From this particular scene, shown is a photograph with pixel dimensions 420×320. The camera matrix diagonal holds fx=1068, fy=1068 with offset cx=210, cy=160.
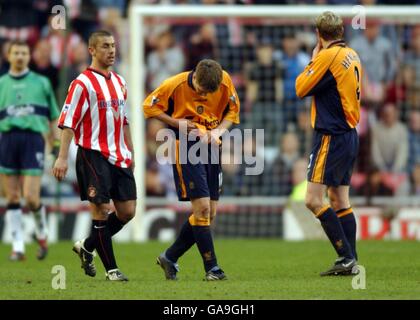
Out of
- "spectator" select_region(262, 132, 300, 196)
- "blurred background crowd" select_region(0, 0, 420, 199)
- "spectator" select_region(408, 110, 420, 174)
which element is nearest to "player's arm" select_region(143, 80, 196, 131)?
"blurred background crowd" select_region(0, 0, 420, 199)

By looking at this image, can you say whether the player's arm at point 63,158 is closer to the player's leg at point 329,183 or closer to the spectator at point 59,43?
the player's leg at point 329,183

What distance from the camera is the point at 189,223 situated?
923cm

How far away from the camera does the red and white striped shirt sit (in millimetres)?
8938

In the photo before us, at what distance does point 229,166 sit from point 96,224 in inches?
322

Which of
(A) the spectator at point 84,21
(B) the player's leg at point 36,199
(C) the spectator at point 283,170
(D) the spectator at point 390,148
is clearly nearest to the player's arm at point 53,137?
(B) the player's leg at point 36,199

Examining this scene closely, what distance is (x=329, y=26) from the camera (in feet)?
30.8

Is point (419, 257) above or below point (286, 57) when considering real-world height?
below

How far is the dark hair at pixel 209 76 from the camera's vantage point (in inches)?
343

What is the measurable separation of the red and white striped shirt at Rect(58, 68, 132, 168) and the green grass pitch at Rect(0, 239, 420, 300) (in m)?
1.14

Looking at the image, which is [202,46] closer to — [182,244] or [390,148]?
[390,148]

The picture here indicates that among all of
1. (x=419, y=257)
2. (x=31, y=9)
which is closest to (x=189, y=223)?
(x=419, y=257)
